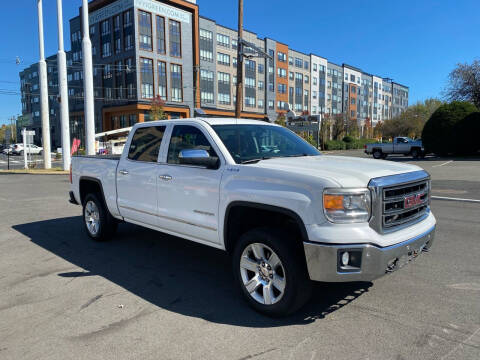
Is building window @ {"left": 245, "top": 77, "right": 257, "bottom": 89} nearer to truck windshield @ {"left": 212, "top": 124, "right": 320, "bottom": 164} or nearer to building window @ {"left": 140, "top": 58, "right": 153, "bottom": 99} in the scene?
building window @ {"left": 140, "top": 58, "right": 153, "bottom": 99}

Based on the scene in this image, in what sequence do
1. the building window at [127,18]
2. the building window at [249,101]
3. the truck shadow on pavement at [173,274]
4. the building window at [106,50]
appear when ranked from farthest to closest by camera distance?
the building window at [249,101]
the building window at [106,50]
the building window at [127,18]
the truck shadow on pavement at [173,274]

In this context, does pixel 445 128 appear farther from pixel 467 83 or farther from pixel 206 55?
pixel 206 55

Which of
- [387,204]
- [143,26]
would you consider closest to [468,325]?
[387,204]

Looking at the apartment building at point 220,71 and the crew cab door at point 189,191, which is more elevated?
the apartment building at point 220,71

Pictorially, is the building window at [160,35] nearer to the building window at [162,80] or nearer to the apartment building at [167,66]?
the apartment building at [167,66]

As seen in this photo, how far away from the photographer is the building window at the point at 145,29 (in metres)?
47.8

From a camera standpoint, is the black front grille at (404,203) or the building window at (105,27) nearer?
the black front grille at (404,203)

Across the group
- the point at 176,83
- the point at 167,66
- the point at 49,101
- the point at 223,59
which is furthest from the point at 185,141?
the point at 49,101

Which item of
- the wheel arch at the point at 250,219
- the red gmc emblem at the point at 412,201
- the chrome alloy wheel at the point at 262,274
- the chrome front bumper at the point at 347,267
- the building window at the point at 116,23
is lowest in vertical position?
the chrome alloy wheel at the point at 262,274

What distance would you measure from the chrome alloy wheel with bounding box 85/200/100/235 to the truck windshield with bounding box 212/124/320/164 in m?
3.06

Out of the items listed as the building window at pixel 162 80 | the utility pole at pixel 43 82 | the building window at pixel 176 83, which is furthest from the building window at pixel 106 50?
the utility pole at pixel 43 82

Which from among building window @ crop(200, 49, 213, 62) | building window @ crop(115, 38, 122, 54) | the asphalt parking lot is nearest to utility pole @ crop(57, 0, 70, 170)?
the asphalt parking lot

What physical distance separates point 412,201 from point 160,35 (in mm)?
51155

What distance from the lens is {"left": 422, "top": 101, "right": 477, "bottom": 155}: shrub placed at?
105 ft
